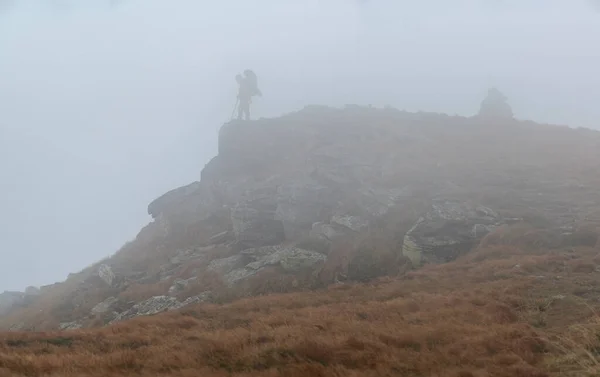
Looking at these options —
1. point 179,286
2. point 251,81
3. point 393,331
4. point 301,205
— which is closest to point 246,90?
point 251,81

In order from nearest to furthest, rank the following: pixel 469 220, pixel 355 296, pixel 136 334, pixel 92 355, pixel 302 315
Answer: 1. pixel 92 355
2. pixel 136 334
3. pixel 302 315
4. pixel 355 296
5. pixel 469 220

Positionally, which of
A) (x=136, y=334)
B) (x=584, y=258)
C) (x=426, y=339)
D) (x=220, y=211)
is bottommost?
(x=584, y=258)

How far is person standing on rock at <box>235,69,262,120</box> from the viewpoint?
199 feet

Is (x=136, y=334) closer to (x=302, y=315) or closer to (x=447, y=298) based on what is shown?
(x=302, y=315)

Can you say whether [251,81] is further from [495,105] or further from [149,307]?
[149,307]

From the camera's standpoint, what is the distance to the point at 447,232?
24891 millimetres

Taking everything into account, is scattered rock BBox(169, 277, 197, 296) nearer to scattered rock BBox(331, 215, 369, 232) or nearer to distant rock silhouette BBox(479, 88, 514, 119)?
scattered rock BBox(331, 215, 369, 232)

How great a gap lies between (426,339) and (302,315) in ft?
15.6

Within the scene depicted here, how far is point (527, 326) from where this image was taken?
36.1 feet

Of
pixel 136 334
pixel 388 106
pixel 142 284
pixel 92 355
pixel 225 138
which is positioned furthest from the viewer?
pixel 388 106

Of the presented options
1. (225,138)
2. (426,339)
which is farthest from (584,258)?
(225,138)

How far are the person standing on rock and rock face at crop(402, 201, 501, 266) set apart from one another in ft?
128

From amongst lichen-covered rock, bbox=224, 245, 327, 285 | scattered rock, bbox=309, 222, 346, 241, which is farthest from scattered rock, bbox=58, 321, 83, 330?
scattered rock, bbox=309, 222, 346, 241

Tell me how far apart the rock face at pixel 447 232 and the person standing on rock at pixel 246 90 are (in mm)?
39129
